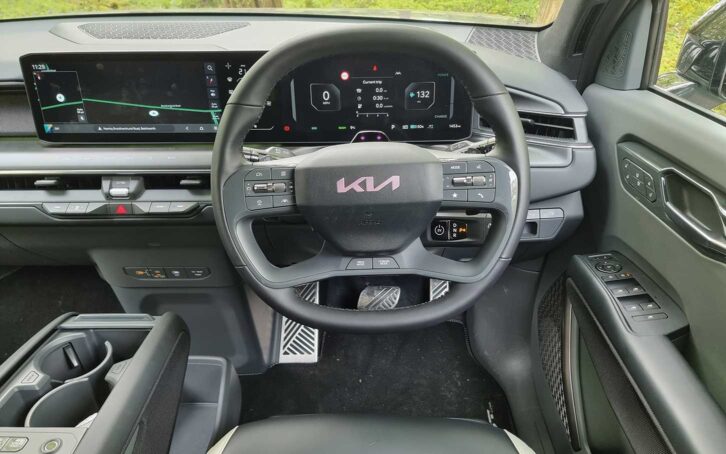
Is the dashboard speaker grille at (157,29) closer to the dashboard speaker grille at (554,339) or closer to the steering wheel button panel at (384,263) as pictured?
the steering wheel button panel at (384,263)

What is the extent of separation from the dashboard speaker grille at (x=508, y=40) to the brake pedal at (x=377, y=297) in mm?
770

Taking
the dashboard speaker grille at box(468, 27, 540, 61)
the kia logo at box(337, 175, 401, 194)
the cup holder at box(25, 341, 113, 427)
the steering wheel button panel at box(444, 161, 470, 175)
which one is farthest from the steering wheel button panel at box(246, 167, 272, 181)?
the dashboard speaker grille at box(468, 27, 540, 61)

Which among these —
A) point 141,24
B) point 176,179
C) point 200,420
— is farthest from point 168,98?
point 200,420

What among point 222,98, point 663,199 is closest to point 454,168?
point 663,199

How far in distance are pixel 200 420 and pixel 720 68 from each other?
1384 millimetres

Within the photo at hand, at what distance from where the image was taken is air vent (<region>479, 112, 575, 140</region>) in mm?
1413

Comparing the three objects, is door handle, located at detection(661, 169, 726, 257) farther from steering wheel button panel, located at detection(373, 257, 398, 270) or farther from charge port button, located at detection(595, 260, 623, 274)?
steering wheel button panel, located at detection(373, 257, 398, 270)

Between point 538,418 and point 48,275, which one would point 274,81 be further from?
point 48,275

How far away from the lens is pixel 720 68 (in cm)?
117

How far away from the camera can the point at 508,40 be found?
1.67 meters

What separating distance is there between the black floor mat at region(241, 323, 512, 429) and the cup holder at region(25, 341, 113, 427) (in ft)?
2.56

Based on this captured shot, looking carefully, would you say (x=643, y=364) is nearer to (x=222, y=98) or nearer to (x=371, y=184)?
(x=371, y=184)

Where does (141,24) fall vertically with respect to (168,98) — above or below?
above

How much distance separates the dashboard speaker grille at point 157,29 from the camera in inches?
60.8
